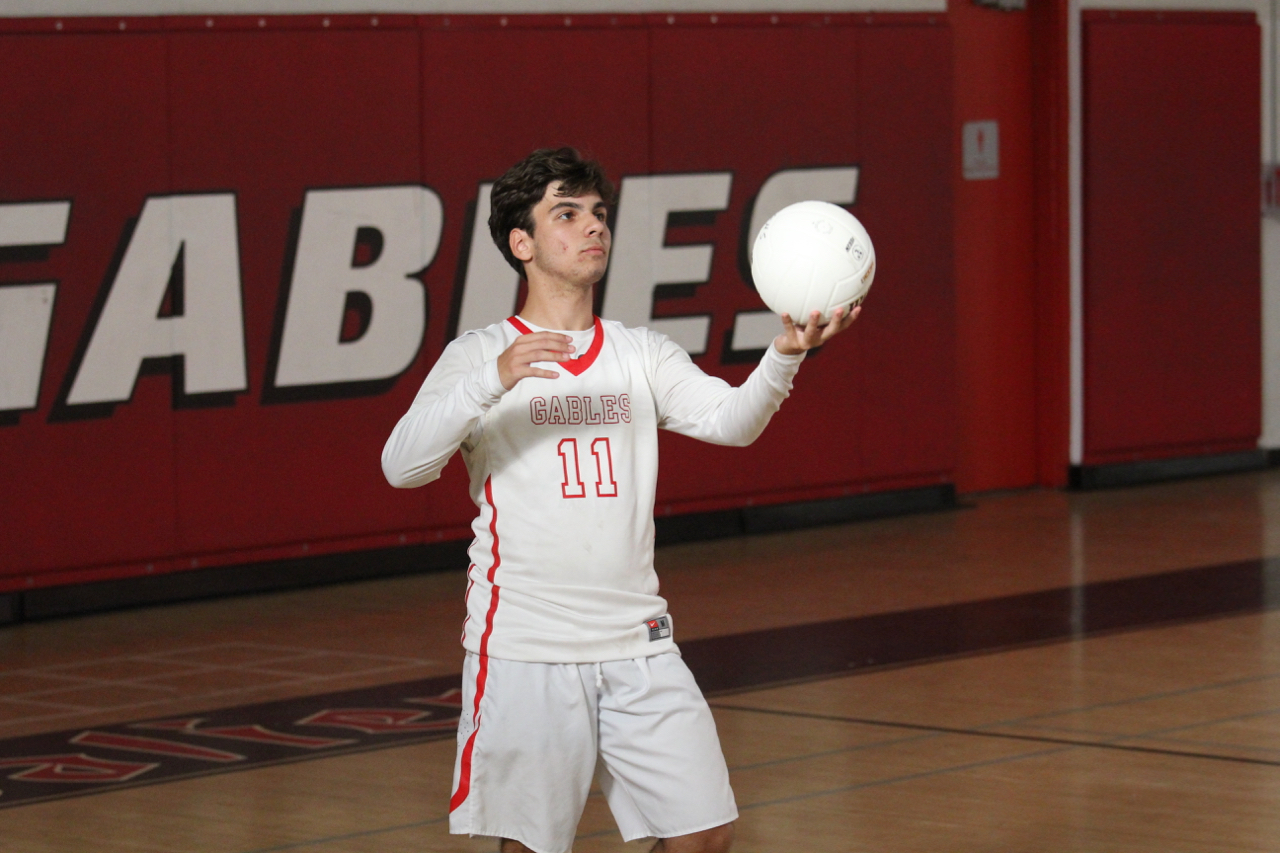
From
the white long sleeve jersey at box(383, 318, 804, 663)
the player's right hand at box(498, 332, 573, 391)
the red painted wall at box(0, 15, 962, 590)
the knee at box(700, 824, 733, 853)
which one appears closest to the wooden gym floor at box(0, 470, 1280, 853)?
the red painted wall at box(0, 15, 962, 590)

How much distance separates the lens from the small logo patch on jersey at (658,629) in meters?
3.94

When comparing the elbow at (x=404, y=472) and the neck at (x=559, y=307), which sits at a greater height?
the neck at (x=559, y=307)

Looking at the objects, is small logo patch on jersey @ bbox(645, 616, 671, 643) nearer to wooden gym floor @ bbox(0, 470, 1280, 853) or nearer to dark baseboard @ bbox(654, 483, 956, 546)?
wooden gym floor @ bbox(0, 470, 1280, 853)

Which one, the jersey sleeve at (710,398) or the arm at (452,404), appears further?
the jersey sleeve at (710,398)

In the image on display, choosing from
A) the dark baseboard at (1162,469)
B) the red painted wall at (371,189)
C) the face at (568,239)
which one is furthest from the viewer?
the dark baseboard at (1162,469)

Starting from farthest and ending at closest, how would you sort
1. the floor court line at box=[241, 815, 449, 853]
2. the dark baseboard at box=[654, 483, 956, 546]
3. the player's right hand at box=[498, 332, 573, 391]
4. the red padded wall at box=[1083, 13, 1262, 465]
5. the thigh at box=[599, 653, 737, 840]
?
the red padded wall at box=[1083, 13, 1262, 465]
the dark baseboard at box=[654, 483, 956, 546]
the floor court line at box=[241, 815, 449, 853]
the thigh at box=[599, 653, 737, 840]
the player's right hand at box=[498, 332, 573, 391]

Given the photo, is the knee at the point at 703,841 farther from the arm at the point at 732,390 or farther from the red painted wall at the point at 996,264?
the red painted wall at the point at 996,264

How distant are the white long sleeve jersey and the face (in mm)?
128

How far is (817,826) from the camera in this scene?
535 cm

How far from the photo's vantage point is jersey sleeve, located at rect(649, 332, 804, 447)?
3.81m

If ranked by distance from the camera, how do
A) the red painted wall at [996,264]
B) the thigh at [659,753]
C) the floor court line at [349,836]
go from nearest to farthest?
the thigh at [659,753], the floor court line at [349,836], the red painted wall at [996,264]

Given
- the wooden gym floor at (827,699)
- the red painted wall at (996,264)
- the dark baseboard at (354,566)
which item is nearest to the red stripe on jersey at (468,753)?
the wooden gym floor at (827,699)

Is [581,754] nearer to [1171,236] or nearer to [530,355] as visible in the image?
[530,355]

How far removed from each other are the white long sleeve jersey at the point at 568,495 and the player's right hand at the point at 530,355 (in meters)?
0.18
